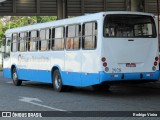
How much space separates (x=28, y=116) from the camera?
12242 millimetres

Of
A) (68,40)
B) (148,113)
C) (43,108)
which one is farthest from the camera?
(68,40)

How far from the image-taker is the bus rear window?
1658 cm

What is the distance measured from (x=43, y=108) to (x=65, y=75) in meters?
4.94

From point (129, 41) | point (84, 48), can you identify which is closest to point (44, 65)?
point (84, 48)

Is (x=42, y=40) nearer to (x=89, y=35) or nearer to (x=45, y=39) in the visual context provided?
(x=45, y=39)

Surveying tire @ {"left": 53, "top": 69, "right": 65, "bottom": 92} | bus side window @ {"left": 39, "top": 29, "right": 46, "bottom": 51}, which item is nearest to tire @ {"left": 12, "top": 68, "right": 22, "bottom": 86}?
bus side window @ {"left": 39, "top": 29, "right": 46, "bottom": 51}

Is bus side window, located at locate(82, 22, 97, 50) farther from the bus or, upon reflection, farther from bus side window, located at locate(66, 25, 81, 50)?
bus side window, located at locate(66, 25, 81, 50)

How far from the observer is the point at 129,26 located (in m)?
17.2

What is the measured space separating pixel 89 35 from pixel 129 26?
1.49 meters

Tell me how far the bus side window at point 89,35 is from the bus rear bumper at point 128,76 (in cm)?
116

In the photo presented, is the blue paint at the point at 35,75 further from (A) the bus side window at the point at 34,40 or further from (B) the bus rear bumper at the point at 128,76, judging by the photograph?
(B) the bus rear bumper at the point at 128,76

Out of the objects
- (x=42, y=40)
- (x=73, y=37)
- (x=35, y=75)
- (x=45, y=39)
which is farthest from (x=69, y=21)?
(x=35, y=75)

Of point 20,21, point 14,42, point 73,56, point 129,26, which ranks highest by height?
point 20,21

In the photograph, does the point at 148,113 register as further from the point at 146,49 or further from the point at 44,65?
the point at 44,65
